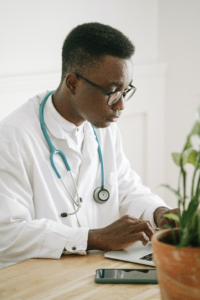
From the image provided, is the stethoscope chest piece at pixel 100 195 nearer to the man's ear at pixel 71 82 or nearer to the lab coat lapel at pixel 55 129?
the lab coat lapel at pixel 55 129

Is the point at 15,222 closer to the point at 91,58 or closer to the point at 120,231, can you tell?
the point at 120,231

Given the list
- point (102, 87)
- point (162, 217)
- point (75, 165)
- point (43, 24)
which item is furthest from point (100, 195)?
point (43, 24)

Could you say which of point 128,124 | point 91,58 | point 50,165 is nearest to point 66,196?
point 50,165

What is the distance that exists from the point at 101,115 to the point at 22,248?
0.62 m

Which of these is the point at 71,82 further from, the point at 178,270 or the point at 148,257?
the point at 178,270

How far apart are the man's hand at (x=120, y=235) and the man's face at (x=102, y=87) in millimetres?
480

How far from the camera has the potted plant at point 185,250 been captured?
2.56 ft

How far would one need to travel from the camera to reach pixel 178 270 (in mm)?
794

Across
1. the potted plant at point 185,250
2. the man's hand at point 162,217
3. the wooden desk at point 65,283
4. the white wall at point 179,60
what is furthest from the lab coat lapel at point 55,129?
the white wall at point 179,60

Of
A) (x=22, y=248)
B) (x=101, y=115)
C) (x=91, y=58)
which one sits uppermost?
(x=91, y=58)

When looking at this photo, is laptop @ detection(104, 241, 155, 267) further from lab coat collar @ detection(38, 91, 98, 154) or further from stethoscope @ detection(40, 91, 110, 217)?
lab coat collar @ detection(38, 91, 98, 154)

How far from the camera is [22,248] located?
1414 mm

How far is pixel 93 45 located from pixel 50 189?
1.94ft

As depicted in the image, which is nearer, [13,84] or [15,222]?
[15,222]
